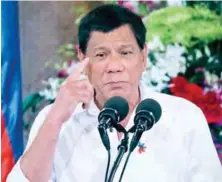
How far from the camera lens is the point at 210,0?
1.89m

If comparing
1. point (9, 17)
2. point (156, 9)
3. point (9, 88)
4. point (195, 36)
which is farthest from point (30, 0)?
point (195, 36)

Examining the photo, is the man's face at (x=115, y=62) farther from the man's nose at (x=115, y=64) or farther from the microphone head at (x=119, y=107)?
the microphone head at (x=119, y=107)

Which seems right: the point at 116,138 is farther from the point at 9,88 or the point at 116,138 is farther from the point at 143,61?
the point at 9,88

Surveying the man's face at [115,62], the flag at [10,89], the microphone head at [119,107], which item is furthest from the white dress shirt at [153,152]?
the flag at [10,89]

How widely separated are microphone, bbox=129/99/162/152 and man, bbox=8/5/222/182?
31 cm

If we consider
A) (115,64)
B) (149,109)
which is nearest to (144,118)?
(149,109)

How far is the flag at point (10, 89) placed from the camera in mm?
1900

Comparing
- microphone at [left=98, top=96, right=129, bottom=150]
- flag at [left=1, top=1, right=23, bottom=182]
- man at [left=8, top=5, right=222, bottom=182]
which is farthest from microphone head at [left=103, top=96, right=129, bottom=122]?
flag at [left=1, top=1, right=23, bottom=182]

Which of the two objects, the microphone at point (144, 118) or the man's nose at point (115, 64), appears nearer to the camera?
the microphone at point (144, 118)

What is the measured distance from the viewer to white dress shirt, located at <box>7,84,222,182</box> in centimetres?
134

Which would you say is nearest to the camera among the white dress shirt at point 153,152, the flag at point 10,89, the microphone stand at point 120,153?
the microphone stand at point 120,153

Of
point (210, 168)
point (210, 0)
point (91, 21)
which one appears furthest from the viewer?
point (210, 0)

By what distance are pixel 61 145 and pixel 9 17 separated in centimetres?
72

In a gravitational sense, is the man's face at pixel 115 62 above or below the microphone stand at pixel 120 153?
above
